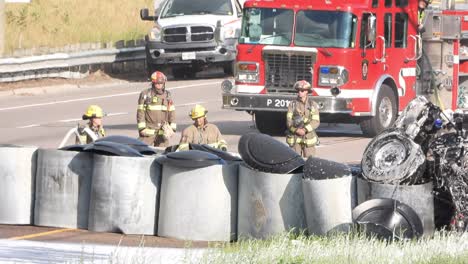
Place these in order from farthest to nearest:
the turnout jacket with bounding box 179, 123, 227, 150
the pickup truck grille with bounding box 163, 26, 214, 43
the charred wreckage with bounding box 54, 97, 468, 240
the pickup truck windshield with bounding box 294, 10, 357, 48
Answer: the pickup truck grille with bounding box 163, 26, 214, 43, the pickup truck windshield with bounding box 294, 10, 357, 48, the turnout jacket with bounding box 179, 123, 227, 150, the charred wreckage with bounding box 54, 97, 468, 240

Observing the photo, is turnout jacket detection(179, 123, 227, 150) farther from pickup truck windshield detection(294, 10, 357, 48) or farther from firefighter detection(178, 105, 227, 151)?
pickup truck windshield detection(294, 10, 357, 48)

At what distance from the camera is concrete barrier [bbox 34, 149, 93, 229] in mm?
14055

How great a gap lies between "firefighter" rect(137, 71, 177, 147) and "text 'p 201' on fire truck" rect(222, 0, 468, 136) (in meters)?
5.55

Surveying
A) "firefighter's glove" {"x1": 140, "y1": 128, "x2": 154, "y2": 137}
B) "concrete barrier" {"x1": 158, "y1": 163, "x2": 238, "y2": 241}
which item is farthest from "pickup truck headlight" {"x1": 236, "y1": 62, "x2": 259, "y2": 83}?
"concrete barrier" {"x1": 158, "y1": 163, "x2": 238, "y2": 241}

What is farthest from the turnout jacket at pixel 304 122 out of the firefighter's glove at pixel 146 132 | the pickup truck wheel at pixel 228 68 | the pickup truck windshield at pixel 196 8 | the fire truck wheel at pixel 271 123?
the pickup truck wheel at pixel 228 68

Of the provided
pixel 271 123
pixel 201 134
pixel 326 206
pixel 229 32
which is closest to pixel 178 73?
pixel 229 32

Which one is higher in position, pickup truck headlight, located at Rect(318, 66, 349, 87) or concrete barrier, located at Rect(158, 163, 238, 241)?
pickup truck headlight, located at Rect(318, 66, 349, 87)

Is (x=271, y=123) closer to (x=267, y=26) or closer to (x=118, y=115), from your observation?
(x=267, y=26)

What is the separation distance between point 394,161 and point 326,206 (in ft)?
3.06

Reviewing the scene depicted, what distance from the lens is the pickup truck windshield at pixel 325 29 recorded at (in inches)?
897

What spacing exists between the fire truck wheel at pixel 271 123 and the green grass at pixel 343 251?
11762 millimetres

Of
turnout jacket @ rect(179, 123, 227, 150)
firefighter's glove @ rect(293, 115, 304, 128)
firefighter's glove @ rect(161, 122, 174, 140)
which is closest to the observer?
turnout jacket @ rect(179, 123, 227, 150)

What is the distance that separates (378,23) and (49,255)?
1225 cm

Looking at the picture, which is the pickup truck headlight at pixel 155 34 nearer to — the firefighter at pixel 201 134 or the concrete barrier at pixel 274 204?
the firefighter at pixel 201 134
